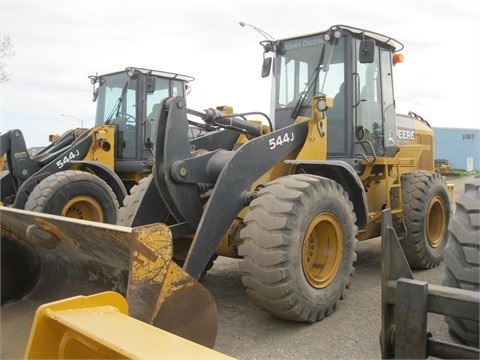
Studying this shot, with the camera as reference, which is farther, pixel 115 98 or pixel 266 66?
pixel 115 98

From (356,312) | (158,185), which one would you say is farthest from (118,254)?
(356,312)

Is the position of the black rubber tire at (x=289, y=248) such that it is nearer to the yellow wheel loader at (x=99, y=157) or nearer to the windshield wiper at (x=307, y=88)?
the windshield wiper at (x=307, y=88)

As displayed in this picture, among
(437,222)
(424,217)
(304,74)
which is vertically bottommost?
(437,222)

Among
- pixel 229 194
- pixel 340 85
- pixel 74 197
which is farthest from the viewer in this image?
pixel 74 197

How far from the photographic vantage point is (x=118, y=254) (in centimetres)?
309

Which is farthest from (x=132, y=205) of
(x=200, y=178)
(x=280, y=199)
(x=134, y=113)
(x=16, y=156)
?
(x=134, y=113)

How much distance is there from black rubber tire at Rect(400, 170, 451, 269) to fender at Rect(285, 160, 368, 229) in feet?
3.46

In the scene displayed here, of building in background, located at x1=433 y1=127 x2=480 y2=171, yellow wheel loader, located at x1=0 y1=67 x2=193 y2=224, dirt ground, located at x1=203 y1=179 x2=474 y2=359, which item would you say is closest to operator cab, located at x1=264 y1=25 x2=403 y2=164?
dirt ground, located at x1=203 y1=179 x2=474 y2=359

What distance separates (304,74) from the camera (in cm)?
578

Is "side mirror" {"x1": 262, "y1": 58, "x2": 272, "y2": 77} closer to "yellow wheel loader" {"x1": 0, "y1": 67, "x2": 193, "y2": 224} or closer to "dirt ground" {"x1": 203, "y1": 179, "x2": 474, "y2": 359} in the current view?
"yellow wheel loader" {"x1": 0, "y1": 67, "x2": 193, "y2": 224}

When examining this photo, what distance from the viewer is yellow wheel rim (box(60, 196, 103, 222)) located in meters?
6.68

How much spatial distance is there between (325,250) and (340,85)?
2.11 m

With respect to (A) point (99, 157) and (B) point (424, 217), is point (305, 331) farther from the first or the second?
(A) point (99, 157)

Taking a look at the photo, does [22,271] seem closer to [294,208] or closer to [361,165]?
[294,208]
